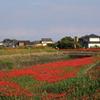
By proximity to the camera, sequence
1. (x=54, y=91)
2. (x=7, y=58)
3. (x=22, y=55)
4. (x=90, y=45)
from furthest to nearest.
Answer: (x=90, y=45) < (x=22, y=55) < (x=7, y=58) < (x=54, y=91)

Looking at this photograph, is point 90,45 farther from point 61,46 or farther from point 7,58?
point 7,58


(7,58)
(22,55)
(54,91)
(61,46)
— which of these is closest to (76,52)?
(61,46)

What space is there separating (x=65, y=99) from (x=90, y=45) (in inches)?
2894

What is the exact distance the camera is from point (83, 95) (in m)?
9.63

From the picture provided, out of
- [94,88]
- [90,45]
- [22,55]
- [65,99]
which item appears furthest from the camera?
[90,45]

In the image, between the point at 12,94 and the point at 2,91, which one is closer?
the point at 12,94

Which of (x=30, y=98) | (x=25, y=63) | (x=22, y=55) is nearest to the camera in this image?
(x=30, y=98)

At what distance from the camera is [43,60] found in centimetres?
3669

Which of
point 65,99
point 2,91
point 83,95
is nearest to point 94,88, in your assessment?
point 83,95

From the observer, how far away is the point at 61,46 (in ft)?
236

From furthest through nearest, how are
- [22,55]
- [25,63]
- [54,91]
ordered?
1. [22,55]
2. [25,63]
3. [54,91]

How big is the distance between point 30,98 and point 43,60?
2672 cm

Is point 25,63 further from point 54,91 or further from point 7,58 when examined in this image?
point 54,91

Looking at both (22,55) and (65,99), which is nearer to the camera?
(65,99)
